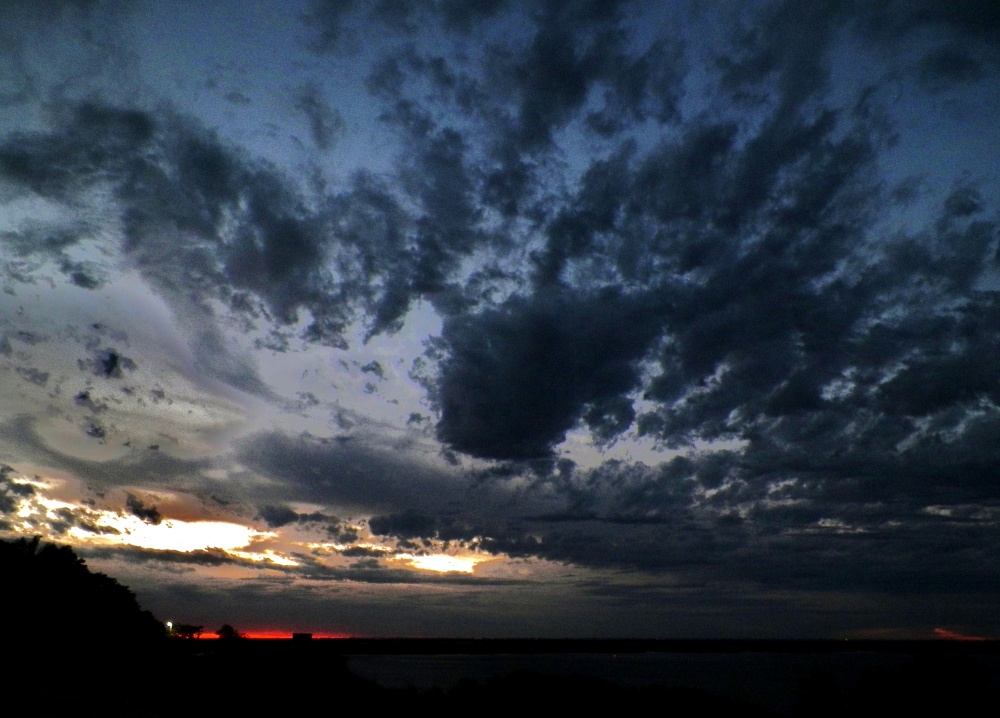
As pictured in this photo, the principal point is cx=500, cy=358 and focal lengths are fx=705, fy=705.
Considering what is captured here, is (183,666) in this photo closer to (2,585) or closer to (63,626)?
(63,626)

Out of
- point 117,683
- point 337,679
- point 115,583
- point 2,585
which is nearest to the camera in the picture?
point 117,683

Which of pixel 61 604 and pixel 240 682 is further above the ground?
pixel 61 604

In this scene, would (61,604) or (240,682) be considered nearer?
(240,682)

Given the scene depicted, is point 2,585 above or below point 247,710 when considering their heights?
above

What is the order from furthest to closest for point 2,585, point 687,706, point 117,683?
point 2,585 < point 117,683 < point 687,706

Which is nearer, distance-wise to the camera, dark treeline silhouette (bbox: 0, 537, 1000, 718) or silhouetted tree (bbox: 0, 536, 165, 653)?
dark treeline silhouette (bbox: 0, 537, 1000, 718)

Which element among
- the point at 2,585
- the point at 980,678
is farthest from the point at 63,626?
the point at 980,678

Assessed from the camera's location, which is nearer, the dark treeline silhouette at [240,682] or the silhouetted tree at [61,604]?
the dark treeline silhouette at [240,682]

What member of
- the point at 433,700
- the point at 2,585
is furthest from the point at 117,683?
the point at 2,585

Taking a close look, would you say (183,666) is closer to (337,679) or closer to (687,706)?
(337,679)

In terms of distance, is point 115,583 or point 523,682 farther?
point 115,583

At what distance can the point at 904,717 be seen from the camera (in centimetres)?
2031

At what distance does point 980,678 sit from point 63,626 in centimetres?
4703

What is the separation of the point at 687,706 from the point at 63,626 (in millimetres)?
38261
